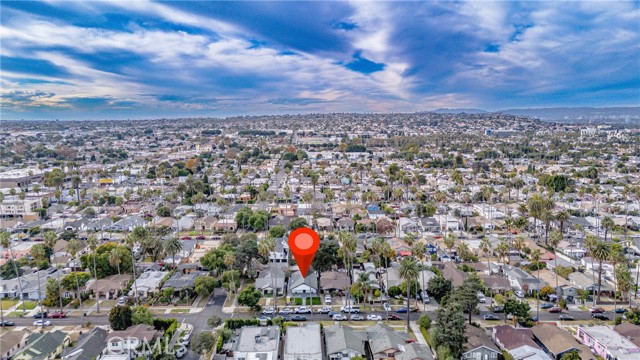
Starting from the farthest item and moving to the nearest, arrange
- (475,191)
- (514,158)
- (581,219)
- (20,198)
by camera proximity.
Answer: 1. (514,158)
2. (475,191)
3. (20,198)
4. (581,219)

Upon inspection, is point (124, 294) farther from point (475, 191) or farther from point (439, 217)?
point (475, 191)

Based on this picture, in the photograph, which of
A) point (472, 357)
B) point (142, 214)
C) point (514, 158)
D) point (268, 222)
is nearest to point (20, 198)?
point (142, 214)

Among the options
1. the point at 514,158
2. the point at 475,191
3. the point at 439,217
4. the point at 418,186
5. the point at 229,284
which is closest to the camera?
the point at 229,284

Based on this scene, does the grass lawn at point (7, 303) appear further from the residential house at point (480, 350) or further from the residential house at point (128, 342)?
the residential house at point (480, 350)

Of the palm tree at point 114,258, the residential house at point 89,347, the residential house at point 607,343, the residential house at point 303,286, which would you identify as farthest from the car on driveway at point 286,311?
the residential house at point 607,343

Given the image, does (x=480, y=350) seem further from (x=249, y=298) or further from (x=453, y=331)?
(x=249, y=298)

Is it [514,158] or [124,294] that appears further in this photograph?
[514,158]

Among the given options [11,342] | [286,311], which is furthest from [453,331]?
[11,342]

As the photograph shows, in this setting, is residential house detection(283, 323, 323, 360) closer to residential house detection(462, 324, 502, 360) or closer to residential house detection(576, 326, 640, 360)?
residential house detection(462, 324, 502, 360)
